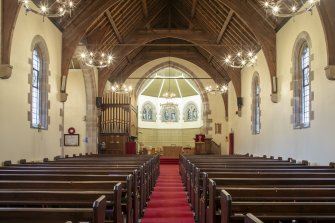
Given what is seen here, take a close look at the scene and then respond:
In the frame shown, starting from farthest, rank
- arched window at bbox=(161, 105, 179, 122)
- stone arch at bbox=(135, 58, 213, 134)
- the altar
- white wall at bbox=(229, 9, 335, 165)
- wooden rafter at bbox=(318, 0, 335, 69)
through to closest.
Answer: arched window at bbox=(161, 105, 179, 122) → the altar → stone arch at bbox=(135, 58, 213, 134) → white wall at bbox=(229, 9, 335, 165) → wooden rafter at bbox=(318, 0, 335, 69)

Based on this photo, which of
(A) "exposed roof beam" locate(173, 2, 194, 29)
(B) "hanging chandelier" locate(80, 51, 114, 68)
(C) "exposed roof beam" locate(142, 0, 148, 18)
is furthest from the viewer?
(A) "exposed roof beam" locate(173, 2, 194, 29)

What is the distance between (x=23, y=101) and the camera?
944 centimetres

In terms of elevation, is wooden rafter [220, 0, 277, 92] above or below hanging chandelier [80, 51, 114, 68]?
above

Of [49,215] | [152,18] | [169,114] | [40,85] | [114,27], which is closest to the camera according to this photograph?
[49,215]

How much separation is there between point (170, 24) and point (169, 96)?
5702 mm

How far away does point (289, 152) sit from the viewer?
11250 millimetres

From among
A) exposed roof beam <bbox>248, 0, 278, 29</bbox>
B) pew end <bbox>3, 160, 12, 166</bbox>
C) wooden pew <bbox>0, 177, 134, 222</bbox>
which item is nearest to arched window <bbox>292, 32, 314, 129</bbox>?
exposed roof beam <bbox>248, 0, 278, 29</bbox>

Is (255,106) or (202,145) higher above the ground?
(255,106)

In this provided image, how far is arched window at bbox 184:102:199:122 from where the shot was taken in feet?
96.9

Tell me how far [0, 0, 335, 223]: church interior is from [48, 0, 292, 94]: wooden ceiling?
0.19 ft

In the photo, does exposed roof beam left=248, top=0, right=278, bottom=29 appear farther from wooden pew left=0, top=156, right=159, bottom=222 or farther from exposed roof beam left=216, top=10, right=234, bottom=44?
wooden pew left=0, top=156, right=159, bottom=222

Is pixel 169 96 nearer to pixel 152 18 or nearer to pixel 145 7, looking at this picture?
pixel 152 18

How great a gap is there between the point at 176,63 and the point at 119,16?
26.6 feet

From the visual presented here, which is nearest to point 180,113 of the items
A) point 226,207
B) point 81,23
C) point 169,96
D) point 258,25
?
point 169,96
